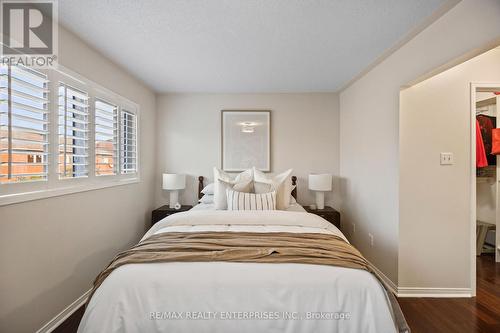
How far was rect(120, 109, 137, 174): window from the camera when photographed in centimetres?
296

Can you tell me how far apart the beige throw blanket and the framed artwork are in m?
1.93

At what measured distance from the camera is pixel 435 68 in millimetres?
1991

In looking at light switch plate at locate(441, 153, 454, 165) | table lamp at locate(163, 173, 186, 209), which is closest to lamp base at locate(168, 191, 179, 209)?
table lamp at locate(163, 173, 186, 209)

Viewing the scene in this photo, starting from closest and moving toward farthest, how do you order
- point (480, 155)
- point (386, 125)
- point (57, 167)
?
point (57, 167) < point (386, 125) < point (480, 155)

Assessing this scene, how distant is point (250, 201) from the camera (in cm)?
274

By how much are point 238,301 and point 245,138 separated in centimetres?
275

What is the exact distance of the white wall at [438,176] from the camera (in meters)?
2.34

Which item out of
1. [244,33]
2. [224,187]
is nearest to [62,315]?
[224,187]

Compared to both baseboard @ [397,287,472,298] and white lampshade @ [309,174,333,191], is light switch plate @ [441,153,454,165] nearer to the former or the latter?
baseboard @ [397,287,472,298]

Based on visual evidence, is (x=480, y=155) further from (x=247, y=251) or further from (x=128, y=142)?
(x=128, y=142)

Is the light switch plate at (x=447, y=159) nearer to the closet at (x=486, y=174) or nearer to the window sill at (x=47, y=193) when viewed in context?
the closet at (x=486, y=174)

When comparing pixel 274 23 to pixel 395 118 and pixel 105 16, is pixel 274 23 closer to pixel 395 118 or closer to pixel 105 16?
pixel 105 16

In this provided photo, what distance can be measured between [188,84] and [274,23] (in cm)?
184

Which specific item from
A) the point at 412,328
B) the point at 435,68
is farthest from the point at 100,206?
the point at 435,68
